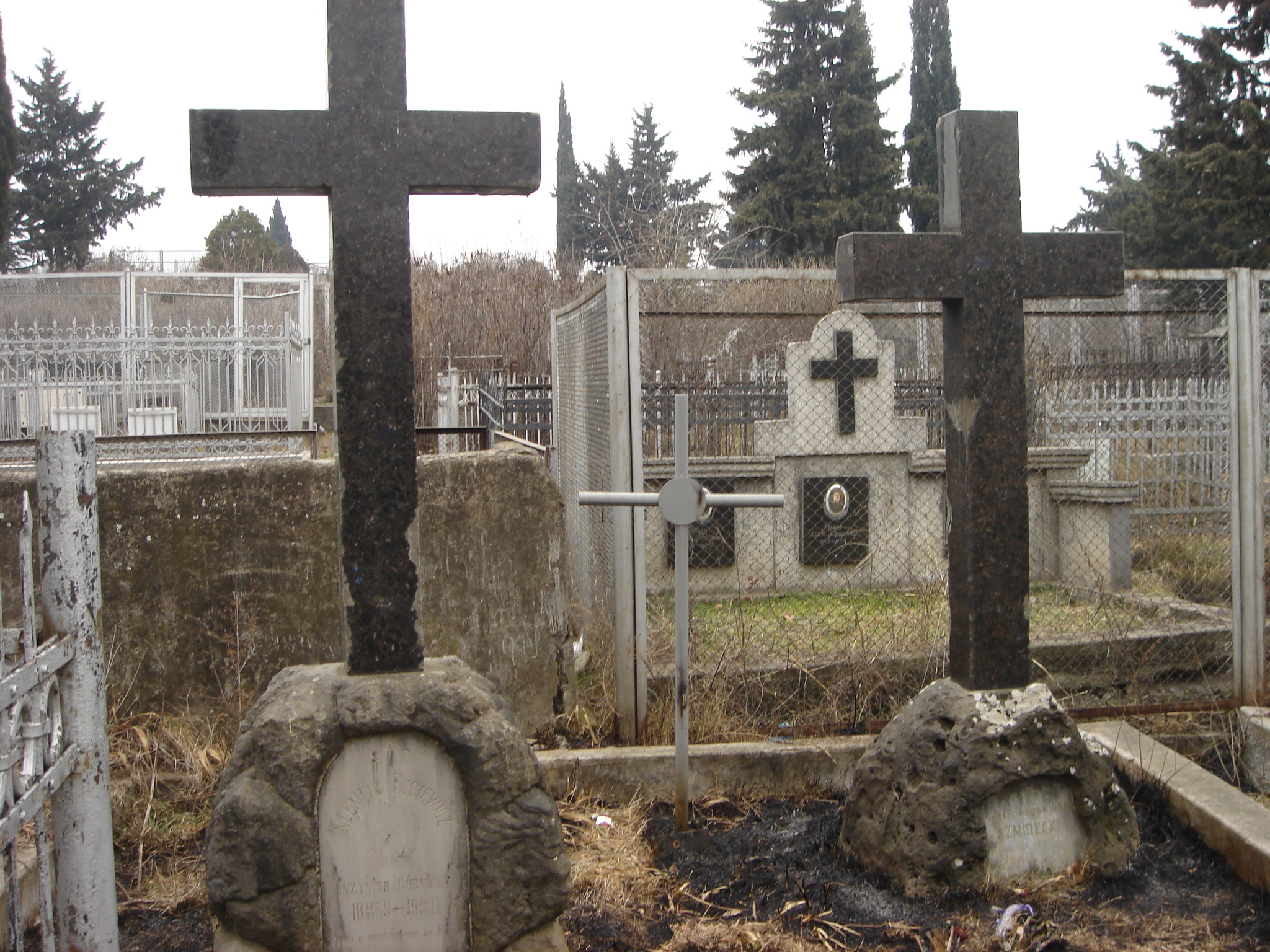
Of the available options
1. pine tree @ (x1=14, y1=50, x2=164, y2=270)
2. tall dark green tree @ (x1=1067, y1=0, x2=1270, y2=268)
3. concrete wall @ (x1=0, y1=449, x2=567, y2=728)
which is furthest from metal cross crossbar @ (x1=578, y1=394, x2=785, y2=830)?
pine tree @ (x1=14, y1=50, x2=164, y2=270)

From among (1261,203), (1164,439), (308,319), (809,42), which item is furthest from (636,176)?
(1164,439)

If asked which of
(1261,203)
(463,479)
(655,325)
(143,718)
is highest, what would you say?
(1261,203)

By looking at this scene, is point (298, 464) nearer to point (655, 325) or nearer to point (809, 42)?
point (655, 325)

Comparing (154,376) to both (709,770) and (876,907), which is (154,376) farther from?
(876,907)

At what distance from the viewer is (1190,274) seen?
209 inches

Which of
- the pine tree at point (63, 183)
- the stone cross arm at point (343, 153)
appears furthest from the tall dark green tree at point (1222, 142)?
the pine tree at point (63, 183)

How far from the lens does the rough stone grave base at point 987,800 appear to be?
11.9ft

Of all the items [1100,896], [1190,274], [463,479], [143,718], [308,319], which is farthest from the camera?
[308,319]

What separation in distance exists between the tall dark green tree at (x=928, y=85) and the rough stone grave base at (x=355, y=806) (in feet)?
99.9

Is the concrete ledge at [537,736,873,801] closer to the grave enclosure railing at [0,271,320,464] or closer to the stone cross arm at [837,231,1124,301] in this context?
the stone cross arm at [837,231,1124,301]

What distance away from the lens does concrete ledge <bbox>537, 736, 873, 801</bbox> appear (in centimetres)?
450

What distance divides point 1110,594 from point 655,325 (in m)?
9.19

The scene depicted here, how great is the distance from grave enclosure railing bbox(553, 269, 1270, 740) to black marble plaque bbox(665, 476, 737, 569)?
2cm

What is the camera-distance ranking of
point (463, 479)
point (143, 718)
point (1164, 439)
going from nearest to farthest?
1. point (143, 718)
2. point (463, 479)
3. point (1164, 439)
